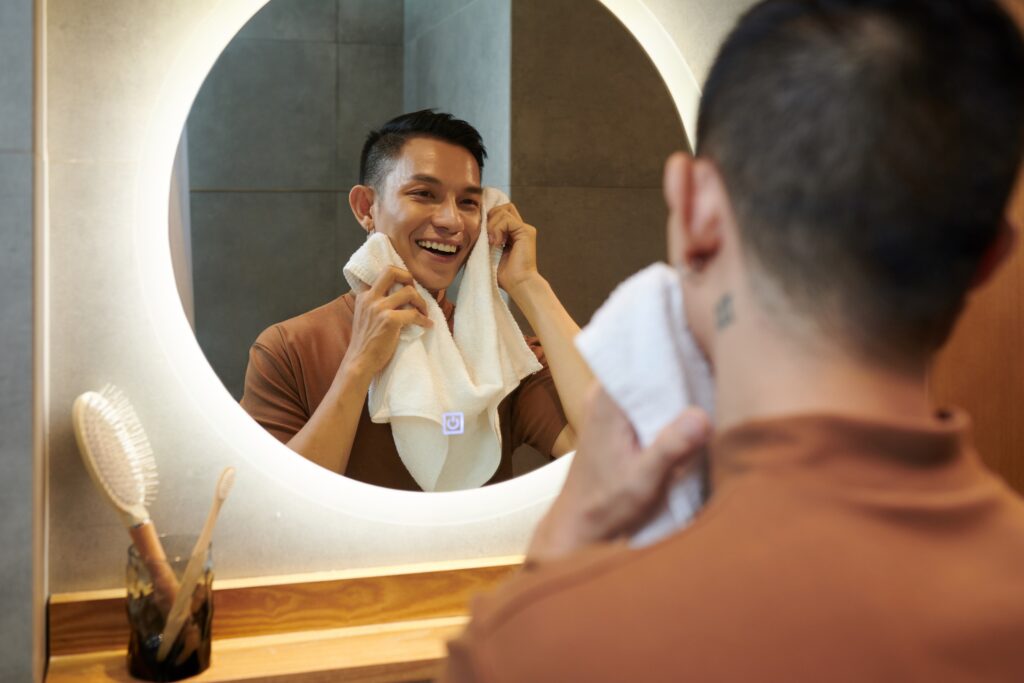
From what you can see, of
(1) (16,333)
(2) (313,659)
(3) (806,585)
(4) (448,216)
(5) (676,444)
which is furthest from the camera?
(4) (448,216)

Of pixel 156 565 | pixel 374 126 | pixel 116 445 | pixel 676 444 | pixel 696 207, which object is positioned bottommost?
pixel 156 565

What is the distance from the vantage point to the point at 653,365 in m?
0.50

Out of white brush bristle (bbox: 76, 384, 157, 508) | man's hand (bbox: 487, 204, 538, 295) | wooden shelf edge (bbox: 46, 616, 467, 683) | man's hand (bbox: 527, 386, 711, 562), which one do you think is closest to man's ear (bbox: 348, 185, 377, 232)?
man's hand (bbox: 487, 204, 538, 295)

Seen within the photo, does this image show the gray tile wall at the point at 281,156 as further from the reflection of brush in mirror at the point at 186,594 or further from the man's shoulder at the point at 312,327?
the reflection of brush in mirror at the point at 186,594

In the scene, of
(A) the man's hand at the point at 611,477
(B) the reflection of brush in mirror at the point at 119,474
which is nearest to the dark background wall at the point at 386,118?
(B) the reflection of brush in mirror at the point at 119,474

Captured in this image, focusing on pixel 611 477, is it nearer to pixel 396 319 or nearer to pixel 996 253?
pixel 996 253

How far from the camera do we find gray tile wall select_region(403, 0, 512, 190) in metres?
1.03

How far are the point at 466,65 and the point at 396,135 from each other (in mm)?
108

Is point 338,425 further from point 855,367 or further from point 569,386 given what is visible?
point 855,367

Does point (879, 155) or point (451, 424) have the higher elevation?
point (879, 155)

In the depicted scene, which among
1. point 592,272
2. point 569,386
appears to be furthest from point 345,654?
point 592,272

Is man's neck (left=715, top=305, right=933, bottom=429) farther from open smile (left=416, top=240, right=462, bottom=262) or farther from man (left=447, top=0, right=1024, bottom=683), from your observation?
open smile (left=416, top=240, right=462, bottom=262)

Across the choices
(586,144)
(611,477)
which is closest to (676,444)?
(611,477)

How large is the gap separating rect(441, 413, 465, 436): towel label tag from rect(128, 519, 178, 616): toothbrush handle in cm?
30
